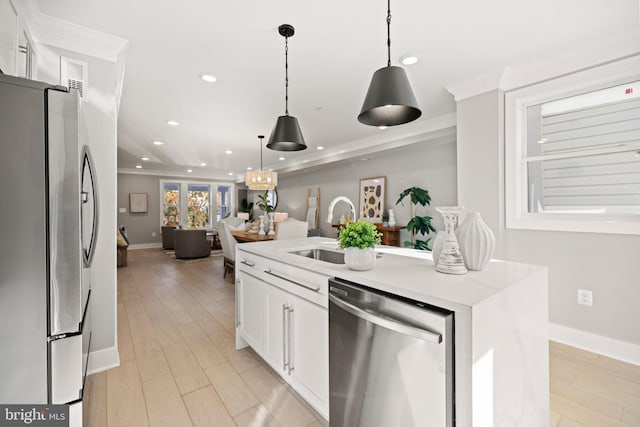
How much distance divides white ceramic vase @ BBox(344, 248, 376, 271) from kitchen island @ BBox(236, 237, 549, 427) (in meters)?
0.05

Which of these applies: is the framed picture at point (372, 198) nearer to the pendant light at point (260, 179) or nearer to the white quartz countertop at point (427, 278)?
the pendant light at point (260, 179)

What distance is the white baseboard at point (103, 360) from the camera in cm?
211

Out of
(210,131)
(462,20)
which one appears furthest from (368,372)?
(210,131)

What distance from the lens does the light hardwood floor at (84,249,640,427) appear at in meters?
1.64

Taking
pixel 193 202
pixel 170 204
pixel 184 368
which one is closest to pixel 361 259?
pixel 184 368

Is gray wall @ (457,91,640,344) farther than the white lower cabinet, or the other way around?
gray wall @ (457,91,640,344)

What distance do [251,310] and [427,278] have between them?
1450 mm

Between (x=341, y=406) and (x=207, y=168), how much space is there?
8.50 meters

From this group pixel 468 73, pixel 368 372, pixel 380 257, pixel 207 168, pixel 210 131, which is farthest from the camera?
pixel 207 168

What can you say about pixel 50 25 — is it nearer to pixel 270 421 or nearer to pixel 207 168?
pixel 270 421

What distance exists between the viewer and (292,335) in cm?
173

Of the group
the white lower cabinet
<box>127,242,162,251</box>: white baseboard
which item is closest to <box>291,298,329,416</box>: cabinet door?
the white lower cabinet

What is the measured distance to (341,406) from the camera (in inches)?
54.6

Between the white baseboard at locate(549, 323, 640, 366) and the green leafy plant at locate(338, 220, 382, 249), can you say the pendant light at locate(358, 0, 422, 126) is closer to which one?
the green leafy plant at locate(338, 220, 382, 249)
